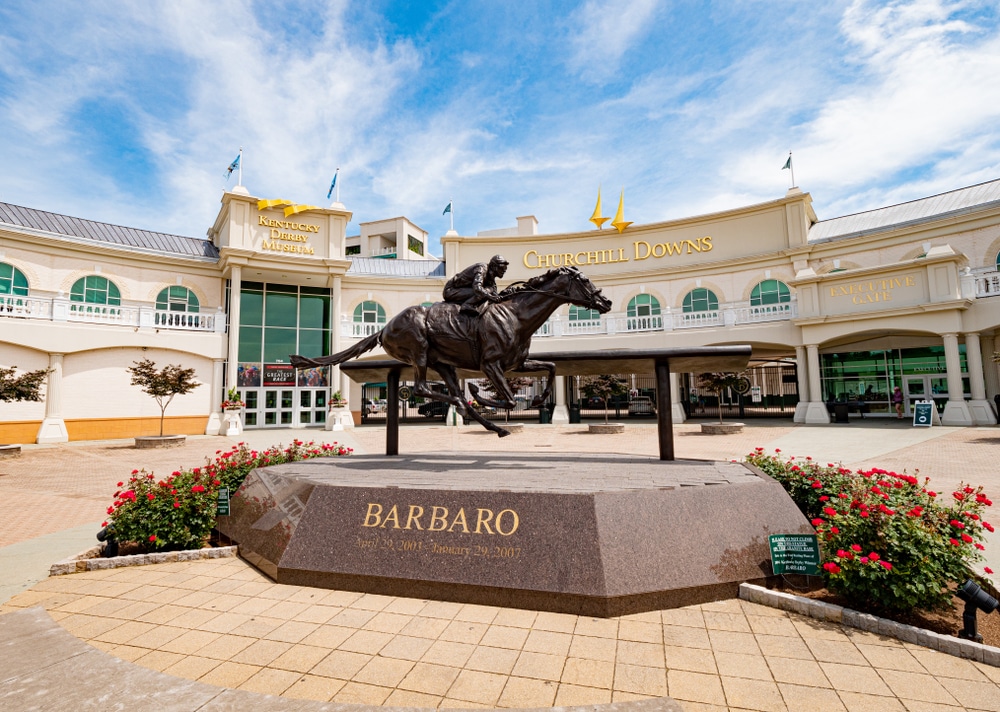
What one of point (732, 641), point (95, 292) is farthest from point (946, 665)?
point (95, 292)

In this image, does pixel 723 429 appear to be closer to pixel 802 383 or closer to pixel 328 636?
pixel 802 383

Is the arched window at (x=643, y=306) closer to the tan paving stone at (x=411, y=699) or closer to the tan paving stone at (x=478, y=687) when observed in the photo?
the tan paving stone at (x=478, y=687)

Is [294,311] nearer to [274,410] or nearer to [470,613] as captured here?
[274,410]

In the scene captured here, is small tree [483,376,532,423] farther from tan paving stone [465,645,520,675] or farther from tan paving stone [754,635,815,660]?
tan paving stone [754,635,815,660]

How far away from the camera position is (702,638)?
3.62m

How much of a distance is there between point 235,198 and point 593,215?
1939 centimetres

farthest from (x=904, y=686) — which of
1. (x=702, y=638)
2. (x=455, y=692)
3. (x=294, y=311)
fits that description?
(x=294, y=311)

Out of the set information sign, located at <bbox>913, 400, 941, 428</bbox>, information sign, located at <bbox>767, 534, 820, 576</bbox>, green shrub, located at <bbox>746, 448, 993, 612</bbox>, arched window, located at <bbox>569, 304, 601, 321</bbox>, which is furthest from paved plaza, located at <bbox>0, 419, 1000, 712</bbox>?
arched window, located at <bbox>569, 304, 601, 321</bbox>

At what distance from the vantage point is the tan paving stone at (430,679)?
9.98ft

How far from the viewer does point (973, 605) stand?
134 inches

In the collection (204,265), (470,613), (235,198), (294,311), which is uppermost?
(235,198)

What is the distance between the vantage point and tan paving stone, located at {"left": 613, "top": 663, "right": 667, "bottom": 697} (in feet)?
9.80

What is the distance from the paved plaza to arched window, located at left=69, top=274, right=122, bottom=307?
21964 mm

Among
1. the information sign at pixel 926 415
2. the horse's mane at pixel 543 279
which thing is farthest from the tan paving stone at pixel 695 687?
the information sign at pixel 926 415
